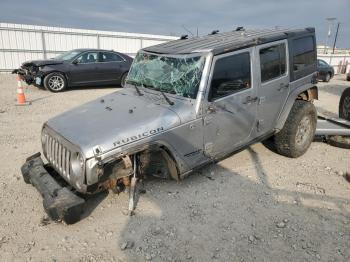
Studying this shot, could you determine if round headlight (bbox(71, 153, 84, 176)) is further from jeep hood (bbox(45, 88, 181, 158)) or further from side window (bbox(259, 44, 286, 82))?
side window (bbox(259, 44, 286, 82))

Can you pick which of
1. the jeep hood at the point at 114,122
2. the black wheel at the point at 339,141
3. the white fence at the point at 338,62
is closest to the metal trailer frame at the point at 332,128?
the black wheel at the point at 339,141

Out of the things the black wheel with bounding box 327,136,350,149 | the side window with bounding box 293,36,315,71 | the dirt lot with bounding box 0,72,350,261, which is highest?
the side window with bounding box 293,36,315,71

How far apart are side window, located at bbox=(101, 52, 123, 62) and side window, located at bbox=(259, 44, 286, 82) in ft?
29.1

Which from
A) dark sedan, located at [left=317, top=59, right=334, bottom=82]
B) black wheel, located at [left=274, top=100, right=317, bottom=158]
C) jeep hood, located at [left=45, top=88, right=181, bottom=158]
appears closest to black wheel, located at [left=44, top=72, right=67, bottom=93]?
jeep hood, located at [left=45, top=88, right=181, bottom=158]

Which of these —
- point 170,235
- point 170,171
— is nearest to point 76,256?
point 170,235

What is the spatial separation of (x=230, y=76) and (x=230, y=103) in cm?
36

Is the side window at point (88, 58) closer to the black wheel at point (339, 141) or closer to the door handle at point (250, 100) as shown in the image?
the door handle at point (250, 100)

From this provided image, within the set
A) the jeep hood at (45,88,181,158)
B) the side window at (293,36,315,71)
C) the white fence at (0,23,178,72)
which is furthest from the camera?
the white fence at (0,23,178,72)

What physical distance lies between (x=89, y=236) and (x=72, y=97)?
26.6 ft

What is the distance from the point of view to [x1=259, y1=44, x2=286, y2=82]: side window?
4543 mm

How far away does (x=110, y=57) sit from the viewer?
12.5m

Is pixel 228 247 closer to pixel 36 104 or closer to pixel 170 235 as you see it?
pixel 170 235

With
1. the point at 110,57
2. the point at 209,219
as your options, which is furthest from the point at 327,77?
the point at 209,219

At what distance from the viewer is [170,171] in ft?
12.9
